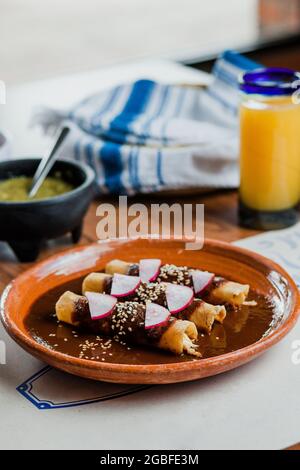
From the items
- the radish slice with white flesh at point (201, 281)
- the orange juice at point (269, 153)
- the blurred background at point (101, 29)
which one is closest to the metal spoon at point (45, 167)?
the orange juice at point (269, 153)

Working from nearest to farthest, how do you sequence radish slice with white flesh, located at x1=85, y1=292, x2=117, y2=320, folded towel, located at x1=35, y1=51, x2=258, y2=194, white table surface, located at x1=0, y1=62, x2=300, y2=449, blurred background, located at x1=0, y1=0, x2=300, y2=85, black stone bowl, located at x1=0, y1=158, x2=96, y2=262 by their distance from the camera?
white table surface, located at x1=0, y1=62, x2=300, y2=449, radish slice with white flesh, located at x1=85, y1=292, x2=117, y2=320, black stone bowl, located at x1=0, y1=158, x2=96, y2=262, folded towel, located at x1=35, y1=51, x2=258, y2=194, blurred background, located at x1=0, y1=0, x2=300, y2=85

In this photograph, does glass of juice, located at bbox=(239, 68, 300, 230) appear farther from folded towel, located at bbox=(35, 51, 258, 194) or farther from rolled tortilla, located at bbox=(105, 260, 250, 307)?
rolled tortilla, located at bbox=(105, 260, 250, 307)

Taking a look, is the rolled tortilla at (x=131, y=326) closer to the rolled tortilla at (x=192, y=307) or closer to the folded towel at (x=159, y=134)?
the rolled tortilla at (x=192, y=307)

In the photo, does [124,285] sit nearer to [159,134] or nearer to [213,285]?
[213,285]

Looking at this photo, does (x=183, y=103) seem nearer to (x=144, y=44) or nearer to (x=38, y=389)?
(x=38, y=389)

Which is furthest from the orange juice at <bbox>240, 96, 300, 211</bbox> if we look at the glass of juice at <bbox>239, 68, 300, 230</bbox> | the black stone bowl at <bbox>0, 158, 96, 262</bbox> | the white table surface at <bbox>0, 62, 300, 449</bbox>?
the white table surface at <bbox>0, 62, 300, 449</bbox>

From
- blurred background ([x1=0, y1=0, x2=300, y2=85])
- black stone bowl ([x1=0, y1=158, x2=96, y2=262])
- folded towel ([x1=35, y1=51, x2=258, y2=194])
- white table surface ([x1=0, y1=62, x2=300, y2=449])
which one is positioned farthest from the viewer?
blurred background ([x1=0, y1=0, x2=300, y2=85])

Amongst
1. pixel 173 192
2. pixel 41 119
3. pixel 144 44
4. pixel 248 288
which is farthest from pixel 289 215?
pixel 144 44

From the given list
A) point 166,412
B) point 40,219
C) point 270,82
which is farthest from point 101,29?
point 166,412
